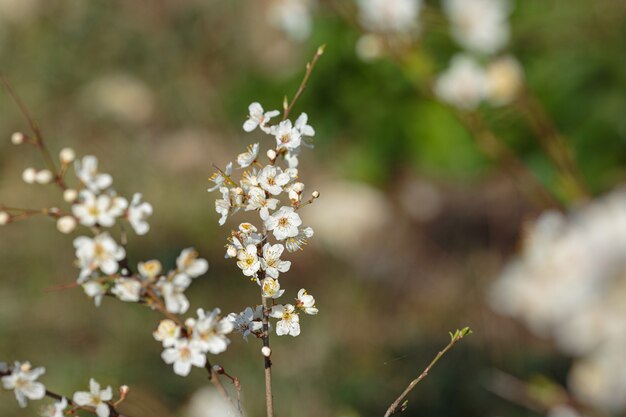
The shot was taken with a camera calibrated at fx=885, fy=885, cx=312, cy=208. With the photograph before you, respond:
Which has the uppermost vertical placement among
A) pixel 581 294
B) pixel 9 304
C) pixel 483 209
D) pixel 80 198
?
pixel 483 209

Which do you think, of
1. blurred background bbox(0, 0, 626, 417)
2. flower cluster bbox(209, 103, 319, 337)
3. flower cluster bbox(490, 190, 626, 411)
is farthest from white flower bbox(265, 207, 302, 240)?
blurred background bbox(0, 0, 626, 417)

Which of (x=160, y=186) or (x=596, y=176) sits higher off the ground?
(x=596, y=176)

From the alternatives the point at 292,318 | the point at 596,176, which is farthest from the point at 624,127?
the point at 292,318

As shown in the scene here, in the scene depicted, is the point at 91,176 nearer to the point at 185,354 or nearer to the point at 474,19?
the point at 185,354

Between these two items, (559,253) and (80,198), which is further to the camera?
(559,253)

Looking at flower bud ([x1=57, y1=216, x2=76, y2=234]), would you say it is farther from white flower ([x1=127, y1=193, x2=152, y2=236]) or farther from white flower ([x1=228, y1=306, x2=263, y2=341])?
white flower ([x1=228, y1=306, x2=263, y2=341])

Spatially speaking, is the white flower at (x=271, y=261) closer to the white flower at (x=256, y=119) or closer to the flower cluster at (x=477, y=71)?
the white flower at (x=256, y=119)

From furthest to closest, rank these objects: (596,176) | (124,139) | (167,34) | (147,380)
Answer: (167,34) → (124,139) → (596,176) → (147,380)

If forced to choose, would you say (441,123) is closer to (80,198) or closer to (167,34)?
(167,34)
